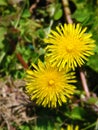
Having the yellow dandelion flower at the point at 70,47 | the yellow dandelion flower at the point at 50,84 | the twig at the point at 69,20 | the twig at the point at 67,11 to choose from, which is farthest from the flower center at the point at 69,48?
the twig at the point at 67,11

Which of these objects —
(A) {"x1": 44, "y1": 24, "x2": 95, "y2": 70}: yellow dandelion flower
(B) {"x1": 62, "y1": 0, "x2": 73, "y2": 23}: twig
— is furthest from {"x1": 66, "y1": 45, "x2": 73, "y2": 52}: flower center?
(B) {"x1": 62, "y1": 0, "x2": 73, "y2": 23}: twig

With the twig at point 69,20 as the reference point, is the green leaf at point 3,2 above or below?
above

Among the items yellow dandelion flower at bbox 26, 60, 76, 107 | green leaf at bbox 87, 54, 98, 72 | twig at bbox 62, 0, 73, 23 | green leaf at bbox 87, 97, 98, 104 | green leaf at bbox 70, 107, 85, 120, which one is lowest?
green leaf at bbox 70, 107, 85, 120

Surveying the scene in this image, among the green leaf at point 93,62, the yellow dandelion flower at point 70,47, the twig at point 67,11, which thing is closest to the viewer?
the yellow dandelion flower at point 70,47

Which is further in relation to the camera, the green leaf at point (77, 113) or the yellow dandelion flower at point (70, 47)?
the green leaf at point (77, 113)

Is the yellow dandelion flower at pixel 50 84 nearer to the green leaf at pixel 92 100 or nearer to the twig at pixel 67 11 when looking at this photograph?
the green leaf at pixel 92 100

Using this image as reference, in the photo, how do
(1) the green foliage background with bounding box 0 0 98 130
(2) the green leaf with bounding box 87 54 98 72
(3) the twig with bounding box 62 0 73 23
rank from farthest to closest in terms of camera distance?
(3) the twig with bounding box 62 0 73 23
(1) the green foliage background with bounding box 0 0 98 130
(2) the green leaf with bounding box 87 54 98 72

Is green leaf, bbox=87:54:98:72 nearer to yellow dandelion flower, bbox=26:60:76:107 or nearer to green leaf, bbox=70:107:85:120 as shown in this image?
yellow dandelion flower, bbox=26:60:76:107

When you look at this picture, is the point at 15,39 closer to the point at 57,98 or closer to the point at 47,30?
the point at 47,30
